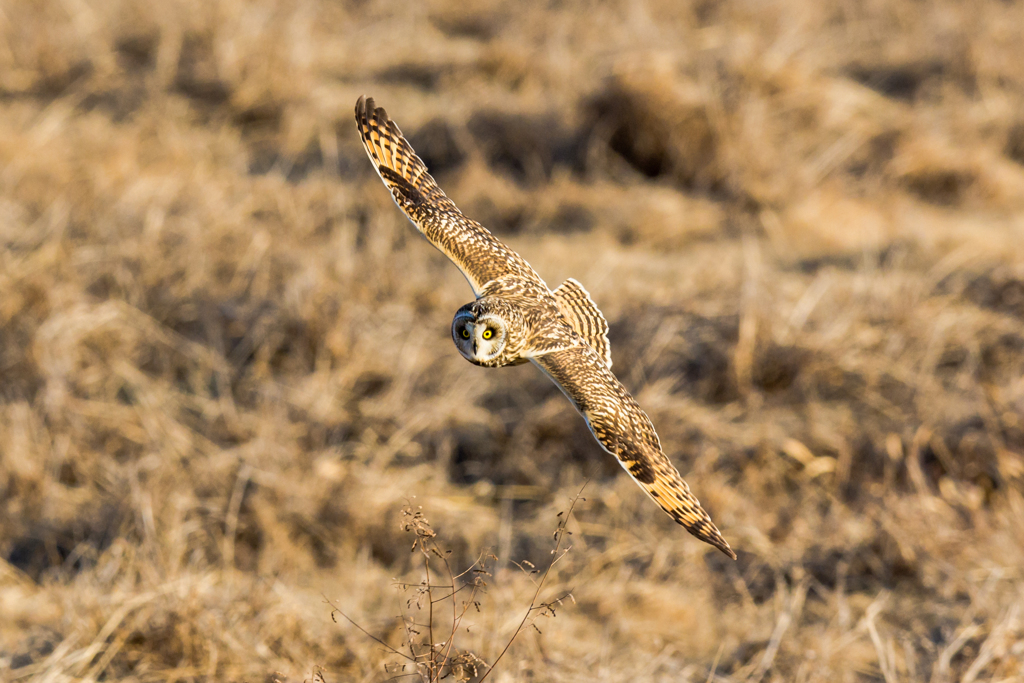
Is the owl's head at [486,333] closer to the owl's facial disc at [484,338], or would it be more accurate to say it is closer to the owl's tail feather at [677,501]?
the owl's facial disc at [484,338]

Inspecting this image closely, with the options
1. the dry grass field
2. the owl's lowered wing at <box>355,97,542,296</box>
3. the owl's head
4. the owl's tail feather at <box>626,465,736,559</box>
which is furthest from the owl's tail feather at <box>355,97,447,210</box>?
the owl's tail feather at <box>626,465,736,559</box>

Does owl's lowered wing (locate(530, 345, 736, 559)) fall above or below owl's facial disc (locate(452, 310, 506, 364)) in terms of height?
below

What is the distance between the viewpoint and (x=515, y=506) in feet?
17.5

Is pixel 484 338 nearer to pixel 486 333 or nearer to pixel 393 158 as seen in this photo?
pixel 486 333

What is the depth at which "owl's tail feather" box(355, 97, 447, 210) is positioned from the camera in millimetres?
2760

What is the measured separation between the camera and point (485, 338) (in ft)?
7.33

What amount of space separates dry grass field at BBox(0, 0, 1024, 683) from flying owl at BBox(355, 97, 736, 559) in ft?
2.03

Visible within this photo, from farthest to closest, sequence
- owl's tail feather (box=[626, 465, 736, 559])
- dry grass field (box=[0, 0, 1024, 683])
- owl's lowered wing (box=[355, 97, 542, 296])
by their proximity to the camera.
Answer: dry grass field (box=[0, 0, 1024, 683])
owl's lowered wing (box=[355, 97, 542, 296])
owl's tail feather (box=[626, 465, 736, 559])

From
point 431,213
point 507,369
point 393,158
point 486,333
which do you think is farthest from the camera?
point 507,369

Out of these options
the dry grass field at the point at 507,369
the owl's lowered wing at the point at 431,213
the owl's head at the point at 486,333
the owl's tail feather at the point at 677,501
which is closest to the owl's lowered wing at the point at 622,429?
the owl's tail feather at the point at 677,501

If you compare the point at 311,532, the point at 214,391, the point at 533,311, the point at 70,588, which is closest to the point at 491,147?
the point at 214,391

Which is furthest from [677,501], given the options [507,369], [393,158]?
[507,369]

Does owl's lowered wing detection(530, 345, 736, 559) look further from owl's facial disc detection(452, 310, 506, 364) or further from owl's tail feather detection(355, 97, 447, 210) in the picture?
owl's tail feather detection(355, 97, 447, 210)

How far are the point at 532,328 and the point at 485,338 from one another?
0.21m
